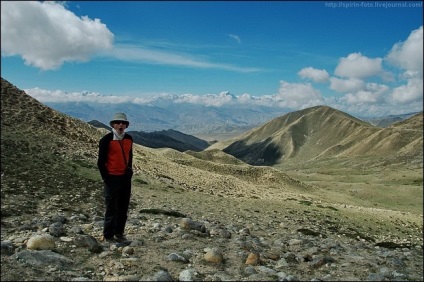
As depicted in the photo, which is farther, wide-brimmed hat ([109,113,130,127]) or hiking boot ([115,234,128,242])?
hiking boot ([115,234,128,242])

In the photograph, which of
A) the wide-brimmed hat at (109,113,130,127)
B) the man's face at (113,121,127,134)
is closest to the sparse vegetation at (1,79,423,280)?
the man's face at (113,121,127,134)

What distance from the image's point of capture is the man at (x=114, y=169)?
13.9m

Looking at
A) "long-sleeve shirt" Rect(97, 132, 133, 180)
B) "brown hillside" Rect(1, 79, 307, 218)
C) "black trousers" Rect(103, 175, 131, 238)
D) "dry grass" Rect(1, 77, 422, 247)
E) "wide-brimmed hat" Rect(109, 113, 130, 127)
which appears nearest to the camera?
"wide-brimmed hat" Rect(109, 113, 130, 127)

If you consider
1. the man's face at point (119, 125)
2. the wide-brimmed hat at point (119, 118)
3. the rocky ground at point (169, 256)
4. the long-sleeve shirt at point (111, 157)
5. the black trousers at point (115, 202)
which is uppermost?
the wide-brimmed hat at point (119, 118)

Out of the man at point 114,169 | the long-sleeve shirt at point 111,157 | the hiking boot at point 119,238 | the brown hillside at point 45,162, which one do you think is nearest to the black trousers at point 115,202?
the man at point 114,169

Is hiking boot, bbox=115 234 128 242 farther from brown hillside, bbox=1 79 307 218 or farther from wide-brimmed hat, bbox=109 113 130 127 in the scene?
brown hillside, bbox=1 79 307 218

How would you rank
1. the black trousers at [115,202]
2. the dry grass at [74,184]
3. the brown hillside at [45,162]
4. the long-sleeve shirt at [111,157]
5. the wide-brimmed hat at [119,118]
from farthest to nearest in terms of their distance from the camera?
the brown hillside at [45,162] < the dry grass at [74,184] < the black trousers at [115,202] < the long-sleeve shirt at [111,157] < the wide-brimmed hat at [119,118]

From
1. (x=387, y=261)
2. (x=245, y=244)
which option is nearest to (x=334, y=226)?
(x=387, y=261)

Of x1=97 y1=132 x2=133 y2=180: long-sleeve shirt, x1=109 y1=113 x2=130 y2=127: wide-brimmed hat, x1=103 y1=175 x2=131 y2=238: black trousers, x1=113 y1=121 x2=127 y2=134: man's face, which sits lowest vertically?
x1=103 y1=175 x2=131 y2=238: black trousers

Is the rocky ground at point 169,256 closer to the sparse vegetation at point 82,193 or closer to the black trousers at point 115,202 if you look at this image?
the sparse vegetation at point 82,193

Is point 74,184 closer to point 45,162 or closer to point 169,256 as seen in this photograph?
point 45,162

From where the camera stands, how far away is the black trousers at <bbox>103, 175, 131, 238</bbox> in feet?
46.0

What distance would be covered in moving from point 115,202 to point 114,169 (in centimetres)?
130

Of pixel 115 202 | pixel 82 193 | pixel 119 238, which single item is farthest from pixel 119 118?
pixel 82 193
